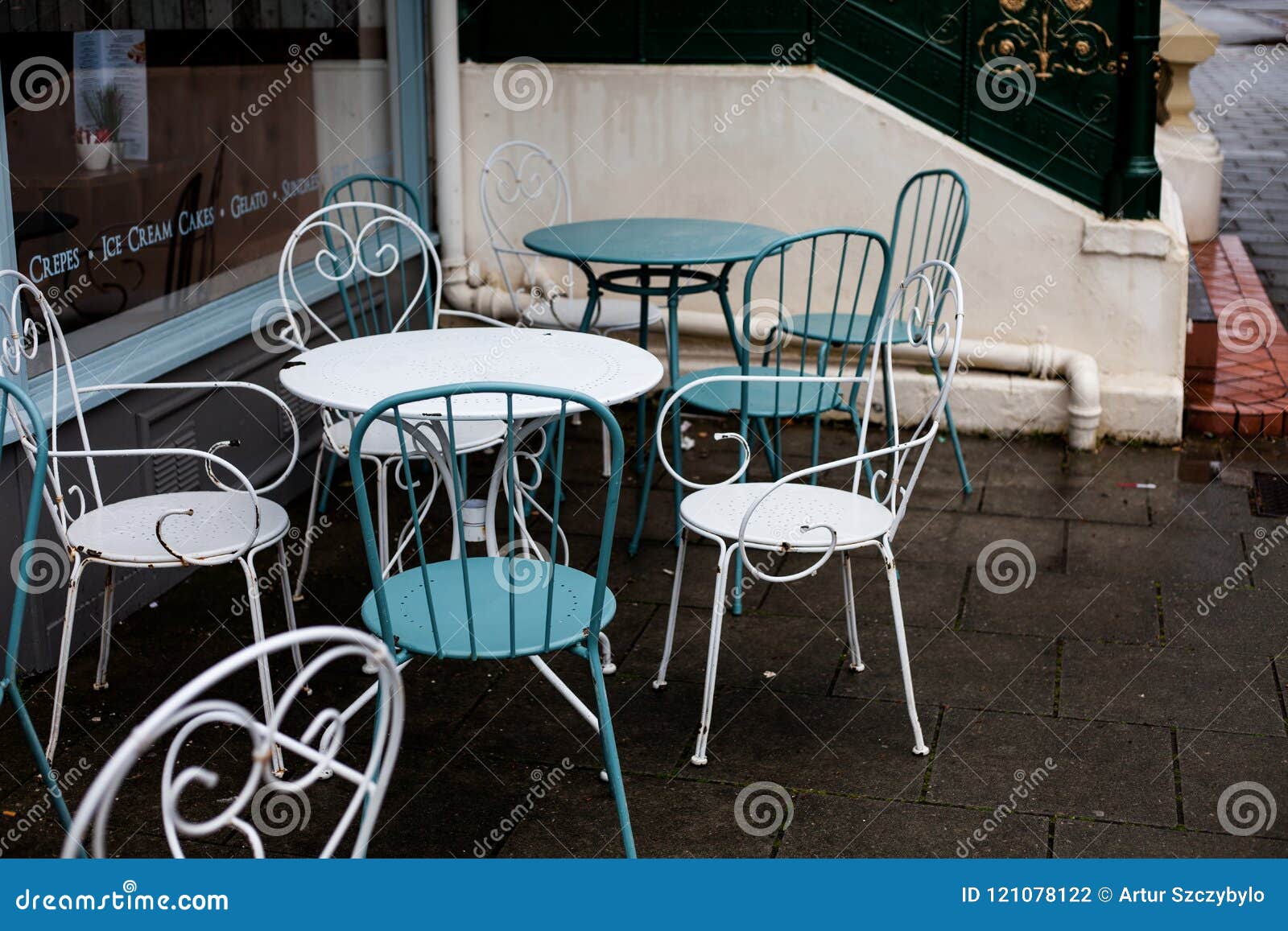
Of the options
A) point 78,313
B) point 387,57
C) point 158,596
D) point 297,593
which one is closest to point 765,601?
point 297,593

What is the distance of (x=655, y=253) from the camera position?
14.4 feet

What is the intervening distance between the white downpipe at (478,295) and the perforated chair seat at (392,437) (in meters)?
1.66

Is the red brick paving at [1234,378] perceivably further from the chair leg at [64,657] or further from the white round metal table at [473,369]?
the chair leg at [64,657]

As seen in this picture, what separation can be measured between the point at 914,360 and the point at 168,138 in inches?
114

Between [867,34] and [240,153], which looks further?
[867,34]

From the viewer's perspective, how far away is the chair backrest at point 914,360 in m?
3.22

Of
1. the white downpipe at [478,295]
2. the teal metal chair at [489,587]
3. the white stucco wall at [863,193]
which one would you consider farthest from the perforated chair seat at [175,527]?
the white stucco wall at [863,193]

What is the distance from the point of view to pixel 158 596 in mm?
4133

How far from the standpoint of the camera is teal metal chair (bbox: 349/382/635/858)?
2.51 m

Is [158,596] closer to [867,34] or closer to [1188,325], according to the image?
[867,34]

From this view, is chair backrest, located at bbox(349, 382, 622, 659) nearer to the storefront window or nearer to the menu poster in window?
the storefront window
